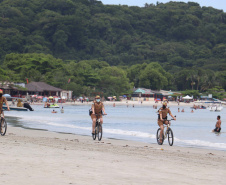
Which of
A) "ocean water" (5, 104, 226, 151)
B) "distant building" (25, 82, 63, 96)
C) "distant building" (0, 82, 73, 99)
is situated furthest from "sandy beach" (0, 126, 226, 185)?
"distant building" (25, 82, 63, 96)

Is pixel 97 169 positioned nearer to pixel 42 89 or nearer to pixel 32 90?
pixel 32 90

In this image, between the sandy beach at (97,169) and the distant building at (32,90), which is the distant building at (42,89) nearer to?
the distant building at (32,90)

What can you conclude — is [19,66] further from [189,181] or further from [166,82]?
[189,181]

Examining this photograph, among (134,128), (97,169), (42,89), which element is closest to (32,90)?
(42,89)

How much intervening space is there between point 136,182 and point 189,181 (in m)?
1.06

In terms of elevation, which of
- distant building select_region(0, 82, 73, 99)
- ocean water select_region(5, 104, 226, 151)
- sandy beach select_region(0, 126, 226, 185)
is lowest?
ocean water select_region(5, 104, 226, 151)

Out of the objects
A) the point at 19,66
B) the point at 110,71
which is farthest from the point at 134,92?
the point at 19,66

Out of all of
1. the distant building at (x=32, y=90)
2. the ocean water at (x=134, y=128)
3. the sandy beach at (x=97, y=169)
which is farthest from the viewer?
the distant building at (x=32, y=90)

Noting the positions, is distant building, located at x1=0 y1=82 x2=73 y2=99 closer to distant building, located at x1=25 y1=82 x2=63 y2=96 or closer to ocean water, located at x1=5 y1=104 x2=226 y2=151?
distant building, located at x1=25 y1=82 x2=63 y2=96

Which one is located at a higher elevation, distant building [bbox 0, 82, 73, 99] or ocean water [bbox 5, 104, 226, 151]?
distant building [bbox 0, 82, 73, 99]

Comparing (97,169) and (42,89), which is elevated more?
(42,89)

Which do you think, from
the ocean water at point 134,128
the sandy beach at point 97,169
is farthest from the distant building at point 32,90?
the sandy beach at point 97,169

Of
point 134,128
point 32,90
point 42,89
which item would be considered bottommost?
point 134,128

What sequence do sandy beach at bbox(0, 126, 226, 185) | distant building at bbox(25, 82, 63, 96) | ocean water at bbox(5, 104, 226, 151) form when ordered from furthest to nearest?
distant building at bbox(25, 82, 63, 96), ocean water at bbox(5, 104, 226, 151), sandy beach at bbox(0, 126, 226, 185)
